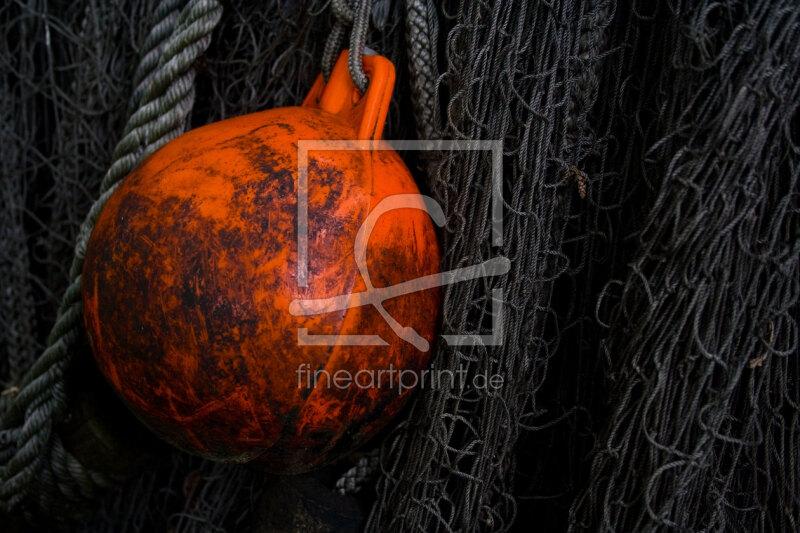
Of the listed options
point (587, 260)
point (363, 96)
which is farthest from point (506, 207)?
point (363, 96)

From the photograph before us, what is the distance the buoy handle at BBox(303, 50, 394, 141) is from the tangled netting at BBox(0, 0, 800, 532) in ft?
0.23

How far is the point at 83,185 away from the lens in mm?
1336

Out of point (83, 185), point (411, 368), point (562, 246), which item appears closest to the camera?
point (411, 368)

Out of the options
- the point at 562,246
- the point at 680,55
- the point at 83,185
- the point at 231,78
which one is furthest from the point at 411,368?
the point at 83,185

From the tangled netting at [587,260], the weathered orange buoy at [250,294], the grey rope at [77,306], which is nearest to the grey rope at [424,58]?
the tangled netting at [587,260]

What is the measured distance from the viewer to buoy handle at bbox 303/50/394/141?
0.92m

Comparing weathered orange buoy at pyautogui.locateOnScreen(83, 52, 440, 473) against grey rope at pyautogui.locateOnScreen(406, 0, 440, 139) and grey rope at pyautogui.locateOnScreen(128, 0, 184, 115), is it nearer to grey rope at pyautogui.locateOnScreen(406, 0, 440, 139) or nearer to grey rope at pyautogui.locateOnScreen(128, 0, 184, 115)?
grey rope at pyautogui.locateOnScreen(406, 0, 440, 139)

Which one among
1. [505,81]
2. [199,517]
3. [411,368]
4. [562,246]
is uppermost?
[505,81]

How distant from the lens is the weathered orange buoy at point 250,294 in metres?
0.76

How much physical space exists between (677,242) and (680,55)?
0.26 metres

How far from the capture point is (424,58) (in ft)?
3.20

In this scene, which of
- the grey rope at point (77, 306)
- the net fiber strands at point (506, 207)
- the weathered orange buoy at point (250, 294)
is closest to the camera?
the weathered orange buoy at point (250, 294)

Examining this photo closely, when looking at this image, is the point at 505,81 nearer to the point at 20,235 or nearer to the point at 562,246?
the point at 562,246

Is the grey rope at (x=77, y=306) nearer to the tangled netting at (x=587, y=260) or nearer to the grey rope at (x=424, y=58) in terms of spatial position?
the tangled netting at (x=587, y=260)
